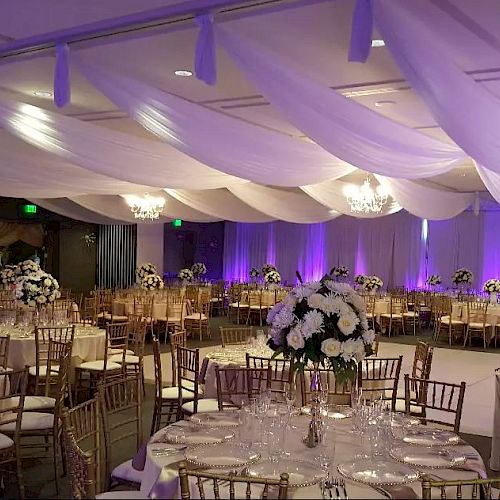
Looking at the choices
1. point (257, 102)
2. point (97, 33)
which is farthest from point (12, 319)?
point (97, 33)

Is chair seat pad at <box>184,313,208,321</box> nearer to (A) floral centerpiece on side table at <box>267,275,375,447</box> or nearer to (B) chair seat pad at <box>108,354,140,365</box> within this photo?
(B) chair seat pad at <box>108,354,140,365</box>

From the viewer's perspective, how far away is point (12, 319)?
848cm

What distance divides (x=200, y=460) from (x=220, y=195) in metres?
9.26

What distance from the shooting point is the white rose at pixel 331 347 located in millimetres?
3670

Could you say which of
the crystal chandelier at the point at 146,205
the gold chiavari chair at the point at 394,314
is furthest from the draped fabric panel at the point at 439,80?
the gold chiavari chair at the point at 394,314

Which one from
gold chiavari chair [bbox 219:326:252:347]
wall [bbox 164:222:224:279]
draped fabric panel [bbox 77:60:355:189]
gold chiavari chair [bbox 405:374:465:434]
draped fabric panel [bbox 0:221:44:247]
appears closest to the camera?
gold chiavari chair [bbox 405:374:465:434]

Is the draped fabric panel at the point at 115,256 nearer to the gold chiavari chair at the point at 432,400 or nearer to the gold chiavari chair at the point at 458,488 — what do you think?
the gold chiavari chair at the point at 432,400

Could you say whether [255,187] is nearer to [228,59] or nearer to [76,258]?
[228,59]

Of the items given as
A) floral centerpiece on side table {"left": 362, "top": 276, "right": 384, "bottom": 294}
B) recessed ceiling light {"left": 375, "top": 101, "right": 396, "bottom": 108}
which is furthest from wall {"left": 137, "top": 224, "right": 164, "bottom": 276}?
recessed ceiling light {"left": 375, "top": 101, "right": 396, "bottom": 108}

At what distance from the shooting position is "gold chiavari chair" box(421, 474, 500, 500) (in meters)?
2.58

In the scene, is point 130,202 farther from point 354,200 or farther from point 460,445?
point 460,445

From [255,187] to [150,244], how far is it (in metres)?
6.49

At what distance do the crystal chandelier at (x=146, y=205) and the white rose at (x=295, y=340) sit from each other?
30.7 feet

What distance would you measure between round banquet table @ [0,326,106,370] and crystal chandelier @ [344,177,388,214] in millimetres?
4145
